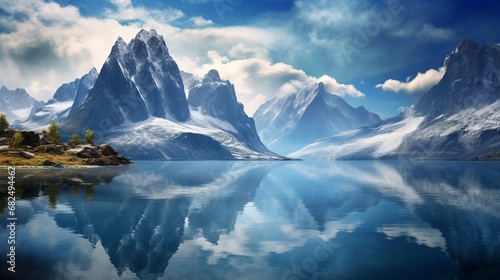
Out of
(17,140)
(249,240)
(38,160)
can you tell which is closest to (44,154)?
(17,140)

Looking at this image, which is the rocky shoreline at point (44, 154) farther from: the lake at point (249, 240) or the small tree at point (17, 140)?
the lake at point (249, 240)

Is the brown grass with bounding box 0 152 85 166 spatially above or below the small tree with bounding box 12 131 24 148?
below

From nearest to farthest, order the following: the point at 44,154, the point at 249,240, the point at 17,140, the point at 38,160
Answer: the point at 249,240 → the point at 38,160 → the point at 17,140 → the point at 44,154

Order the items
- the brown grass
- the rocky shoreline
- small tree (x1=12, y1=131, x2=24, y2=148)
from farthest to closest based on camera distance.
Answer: small tree (x1=12, y1=131, x2=24, y2=148) < the rocky shoreline < the brown grass

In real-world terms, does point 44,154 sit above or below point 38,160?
above

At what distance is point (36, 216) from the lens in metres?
46.0

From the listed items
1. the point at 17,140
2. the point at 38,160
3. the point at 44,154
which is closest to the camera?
the point at 38,160

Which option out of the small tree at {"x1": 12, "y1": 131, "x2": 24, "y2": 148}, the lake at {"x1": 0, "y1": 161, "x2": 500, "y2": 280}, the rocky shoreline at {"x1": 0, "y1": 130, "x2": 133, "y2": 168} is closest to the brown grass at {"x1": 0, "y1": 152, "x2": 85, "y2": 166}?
the rocky shoreline at {"x1": 0, "y1": 130, "x2": 133, "y2": 168}

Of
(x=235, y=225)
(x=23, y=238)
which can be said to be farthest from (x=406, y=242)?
(x=23, y=238)

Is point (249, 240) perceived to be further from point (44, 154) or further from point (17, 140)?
point (17, 140)

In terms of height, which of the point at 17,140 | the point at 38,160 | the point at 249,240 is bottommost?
the point at 38,160

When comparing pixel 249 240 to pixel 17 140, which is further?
pixel 17 140

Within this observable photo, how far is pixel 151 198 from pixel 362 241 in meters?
42.8

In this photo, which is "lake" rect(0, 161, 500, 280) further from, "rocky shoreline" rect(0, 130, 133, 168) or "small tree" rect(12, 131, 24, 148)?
"small tree" rect(12, 131, 24, 148)
